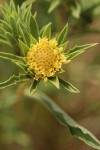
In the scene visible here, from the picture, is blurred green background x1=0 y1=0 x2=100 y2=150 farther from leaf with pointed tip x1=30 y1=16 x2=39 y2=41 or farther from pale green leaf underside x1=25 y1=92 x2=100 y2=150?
leaf with pointed tip x1=30 y1=16 x2=39 y2=41

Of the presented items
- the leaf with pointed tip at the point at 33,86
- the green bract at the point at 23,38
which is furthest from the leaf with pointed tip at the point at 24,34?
the leaf with pointed tip at the point at 33,86

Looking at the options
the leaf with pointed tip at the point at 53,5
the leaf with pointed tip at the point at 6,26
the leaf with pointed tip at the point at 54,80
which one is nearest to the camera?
the leaf with pointed tip at the point at 54,80

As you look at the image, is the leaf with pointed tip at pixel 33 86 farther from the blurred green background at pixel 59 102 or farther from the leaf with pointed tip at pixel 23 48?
the blurred green background at pixel 59 102

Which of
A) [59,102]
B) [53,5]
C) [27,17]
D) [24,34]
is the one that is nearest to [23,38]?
[24,34]

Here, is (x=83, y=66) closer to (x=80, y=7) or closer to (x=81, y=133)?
(x=80, y=7)

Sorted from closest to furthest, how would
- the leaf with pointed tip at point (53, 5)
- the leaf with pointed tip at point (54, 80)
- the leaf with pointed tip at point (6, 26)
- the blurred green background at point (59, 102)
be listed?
the leaf with pointed tip at point (54, 80)
the leaf with pointed tip at point (6, 26)
the leaf with pointed tip at point (53, 5)
the blurred green background at point (59, 102)

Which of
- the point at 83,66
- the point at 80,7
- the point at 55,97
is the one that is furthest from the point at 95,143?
the point at 83,66
